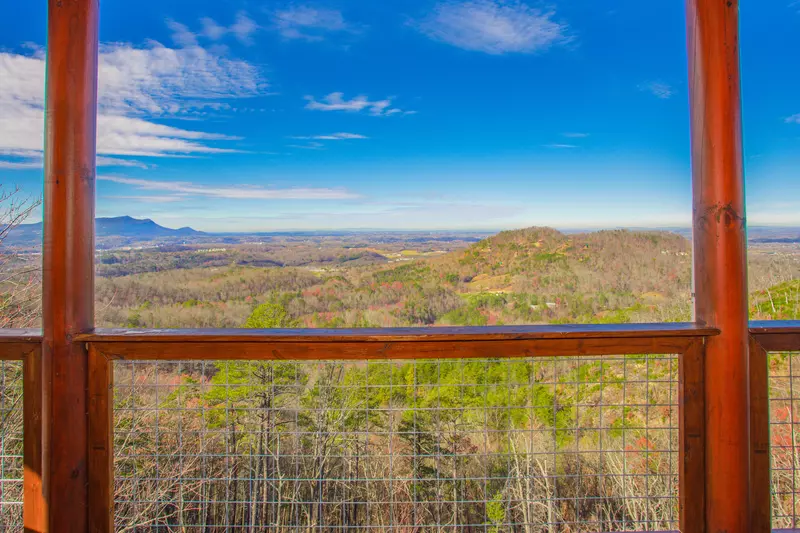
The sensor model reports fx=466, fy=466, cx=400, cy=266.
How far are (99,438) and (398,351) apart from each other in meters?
1.11

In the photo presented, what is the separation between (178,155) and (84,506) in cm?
600

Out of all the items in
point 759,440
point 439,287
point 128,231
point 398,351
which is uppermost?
point 128,231

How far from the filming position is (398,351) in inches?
64.4

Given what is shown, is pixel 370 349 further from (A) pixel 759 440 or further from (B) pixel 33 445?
(A) pixel 759 440

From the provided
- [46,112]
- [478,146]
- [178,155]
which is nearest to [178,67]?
[178,155]

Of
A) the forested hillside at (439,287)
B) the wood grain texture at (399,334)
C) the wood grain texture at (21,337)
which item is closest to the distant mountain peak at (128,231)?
the forested hillside at (439,287)

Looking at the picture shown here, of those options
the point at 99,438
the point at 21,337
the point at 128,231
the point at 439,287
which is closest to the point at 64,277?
the point at 21,337

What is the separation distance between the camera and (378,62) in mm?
6277

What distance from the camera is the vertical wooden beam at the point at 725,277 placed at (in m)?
1.64

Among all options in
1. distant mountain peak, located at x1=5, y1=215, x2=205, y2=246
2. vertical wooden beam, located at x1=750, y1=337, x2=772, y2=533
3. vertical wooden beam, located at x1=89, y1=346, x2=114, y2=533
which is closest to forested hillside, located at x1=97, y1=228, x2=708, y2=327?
distant mountain peak, located at x1=5, y1=215, x2=205, y2=246

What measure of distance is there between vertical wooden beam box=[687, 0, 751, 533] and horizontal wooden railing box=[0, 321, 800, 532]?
1.9 inches

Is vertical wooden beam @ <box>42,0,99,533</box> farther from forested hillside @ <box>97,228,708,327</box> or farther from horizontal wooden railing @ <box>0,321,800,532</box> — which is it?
forested hillside @ <box>97,228,708,327</box>

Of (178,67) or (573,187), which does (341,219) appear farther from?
(573,187)

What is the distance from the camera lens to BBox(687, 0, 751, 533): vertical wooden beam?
5.37 feet
